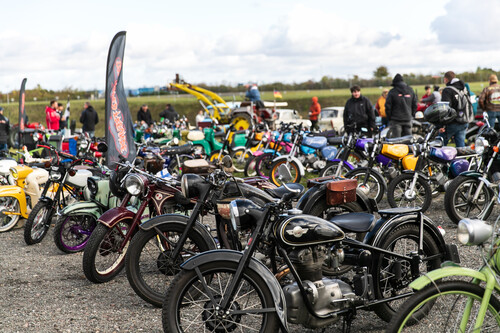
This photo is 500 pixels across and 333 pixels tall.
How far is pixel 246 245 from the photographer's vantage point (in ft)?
11.5

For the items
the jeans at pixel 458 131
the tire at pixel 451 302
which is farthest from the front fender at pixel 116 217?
the jeans at pixel 458 131

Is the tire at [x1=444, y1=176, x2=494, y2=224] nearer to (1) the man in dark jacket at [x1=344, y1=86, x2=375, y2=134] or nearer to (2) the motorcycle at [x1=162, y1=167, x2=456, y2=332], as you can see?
(2) the motorcycle at [x1=162, y1=167, x2=456, y2=332]

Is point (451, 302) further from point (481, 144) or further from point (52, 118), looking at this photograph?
point (52, 118)

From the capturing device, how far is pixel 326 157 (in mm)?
10289

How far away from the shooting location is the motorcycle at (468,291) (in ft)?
9.28

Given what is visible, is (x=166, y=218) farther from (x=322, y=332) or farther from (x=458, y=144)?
(x=458, y=144)

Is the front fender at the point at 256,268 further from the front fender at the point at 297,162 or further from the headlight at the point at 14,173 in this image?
the front fender at the point at 297,162

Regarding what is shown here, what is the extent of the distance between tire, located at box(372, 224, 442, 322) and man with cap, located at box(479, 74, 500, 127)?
26.1 feet

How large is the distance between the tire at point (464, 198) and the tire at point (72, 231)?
4.17 m

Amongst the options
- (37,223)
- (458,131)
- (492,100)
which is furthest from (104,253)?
(492,100)

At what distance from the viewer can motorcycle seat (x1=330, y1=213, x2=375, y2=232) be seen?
3.71 metres

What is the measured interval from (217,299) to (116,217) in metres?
1.89

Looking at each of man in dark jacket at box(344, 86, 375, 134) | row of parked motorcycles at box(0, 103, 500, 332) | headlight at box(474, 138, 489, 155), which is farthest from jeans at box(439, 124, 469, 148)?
row of parked motorcycles at box(0, 103, 500, 332)

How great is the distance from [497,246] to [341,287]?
1015 millimetres
